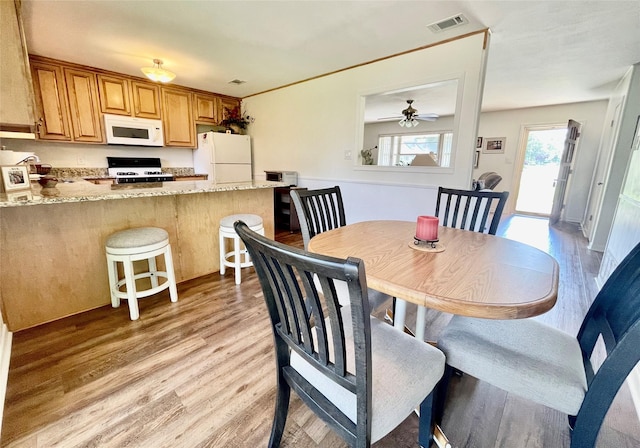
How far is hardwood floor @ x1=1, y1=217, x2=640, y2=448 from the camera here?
1.13 m

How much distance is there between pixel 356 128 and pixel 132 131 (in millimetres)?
3330

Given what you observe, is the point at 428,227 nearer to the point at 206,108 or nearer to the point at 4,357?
the point at 4,357

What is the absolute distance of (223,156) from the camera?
4.67m

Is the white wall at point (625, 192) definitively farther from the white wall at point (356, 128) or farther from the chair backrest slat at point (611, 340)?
the chair backrest slat at point (611, 340)

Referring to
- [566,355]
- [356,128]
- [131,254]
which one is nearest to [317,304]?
[566,355]

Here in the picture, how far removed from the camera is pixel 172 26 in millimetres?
2523

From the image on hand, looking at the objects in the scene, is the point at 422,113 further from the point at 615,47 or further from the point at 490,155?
the point at 615,47

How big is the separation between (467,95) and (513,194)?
4.71m

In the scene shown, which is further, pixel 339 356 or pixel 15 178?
pixel 15 178

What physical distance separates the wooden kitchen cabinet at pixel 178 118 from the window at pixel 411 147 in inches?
212

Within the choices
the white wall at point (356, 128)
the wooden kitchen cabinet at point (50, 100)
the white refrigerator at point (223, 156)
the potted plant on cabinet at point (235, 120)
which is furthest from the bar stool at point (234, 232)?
the potted plant on cabinet at point (235, 120)

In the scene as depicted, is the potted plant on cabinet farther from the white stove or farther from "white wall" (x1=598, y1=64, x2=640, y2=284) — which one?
"white wall" (x1=598, y1=64, x2=640, y2=284)

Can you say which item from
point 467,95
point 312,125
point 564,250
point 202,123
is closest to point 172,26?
point 312,125

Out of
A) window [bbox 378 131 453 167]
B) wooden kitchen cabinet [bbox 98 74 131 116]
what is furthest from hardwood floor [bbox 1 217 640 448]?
window [bbox 378 131 453 167]
